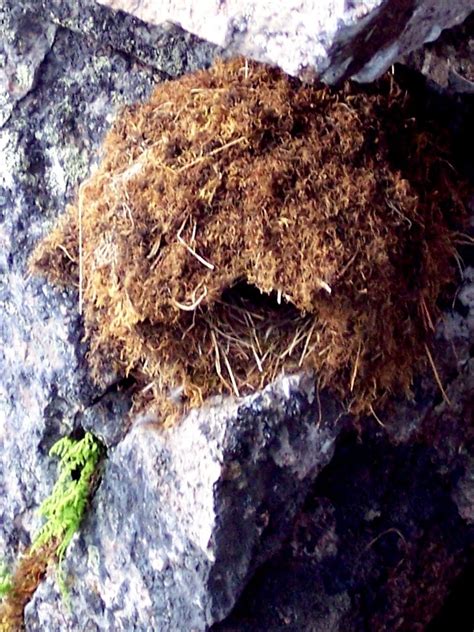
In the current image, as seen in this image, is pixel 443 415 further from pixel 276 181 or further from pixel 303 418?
pixel 276 181

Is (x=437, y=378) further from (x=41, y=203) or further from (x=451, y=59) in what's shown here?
(x=41, y=203)

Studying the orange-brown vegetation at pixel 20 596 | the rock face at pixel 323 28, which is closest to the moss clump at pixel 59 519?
the orange-brown vegetation at pixel 20 596

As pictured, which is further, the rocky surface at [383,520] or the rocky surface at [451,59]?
the rocky surface at [383,520]

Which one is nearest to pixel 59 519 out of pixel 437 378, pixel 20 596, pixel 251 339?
pixel 20 596

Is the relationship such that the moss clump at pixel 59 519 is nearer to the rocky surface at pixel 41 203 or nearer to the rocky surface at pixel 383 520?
the rocky surface at pixel 41 203

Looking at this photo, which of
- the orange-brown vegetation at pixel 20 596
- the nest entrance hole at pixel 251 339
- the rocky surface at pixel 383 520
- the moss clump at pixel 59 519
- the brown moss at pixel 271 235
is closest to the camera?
the brown moss at pixel 271 235

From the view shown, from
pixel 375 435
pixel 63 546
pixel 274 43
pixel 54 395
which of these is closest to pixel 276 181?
pixel 274 43
